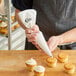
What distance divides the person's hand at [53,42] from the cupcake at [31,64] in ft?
0.37

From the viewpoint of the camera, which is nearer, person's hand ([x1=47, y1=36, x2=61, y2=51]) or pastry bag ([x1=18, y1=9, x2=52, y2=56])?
pastry bag ([x1=18, y1=9, x2=52, y2=56])

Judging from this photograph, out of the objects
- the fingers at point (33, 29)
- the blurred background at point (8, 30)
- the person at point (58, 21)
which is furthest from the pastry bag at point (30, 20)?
the blurred background at point (8, 30)

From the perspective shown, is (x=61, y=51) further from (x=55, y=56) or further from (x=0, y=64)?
(x=0, y=64)

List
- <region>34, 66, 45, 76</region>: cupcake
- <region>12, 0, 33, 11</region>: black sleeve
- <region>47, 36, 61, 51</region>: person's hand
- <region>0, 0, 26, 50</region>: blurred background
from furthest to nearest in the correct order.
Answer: <region>0, 0, 26, 50</region>: blurred background → <region>12, 0, 33, 11</region>: black sleeve → <region>47, 36, 61, 51</region>: person's hand → <region>34, 66, 45, 76</region>: cupcake

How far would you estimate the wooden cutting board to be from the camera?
1107 mm

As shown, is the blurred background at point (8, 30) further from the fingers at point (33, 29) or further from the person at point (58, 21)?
the fingers at point (33, 29)

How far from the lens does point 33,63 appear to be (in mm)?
1143

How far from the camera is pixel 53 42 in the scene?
119 centimetres

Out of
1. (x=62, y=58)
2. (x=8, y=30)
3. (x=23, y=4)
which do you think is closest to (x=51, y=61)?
(x=62, y=58)

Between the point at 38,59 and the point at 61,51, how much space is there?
0.46 ft

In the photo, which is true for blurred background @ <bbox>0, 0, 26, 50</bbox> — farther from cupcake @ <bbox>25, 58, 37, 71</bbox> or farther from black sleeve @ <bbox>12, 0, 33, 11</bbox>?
cupcake @ <bbox>25, 58, 37, 71</bbox>

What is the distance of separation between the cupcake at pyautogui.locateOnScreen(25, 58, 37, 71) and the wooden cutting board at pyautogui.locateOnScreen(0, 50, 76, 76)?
20mm

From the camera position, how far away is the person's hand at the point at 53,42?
1192mm

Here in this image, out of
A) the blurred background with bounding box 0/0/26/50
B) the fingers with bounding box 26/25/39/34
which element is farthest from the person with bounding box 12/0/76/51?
the blurred background with bounding box 0/0/26/50
